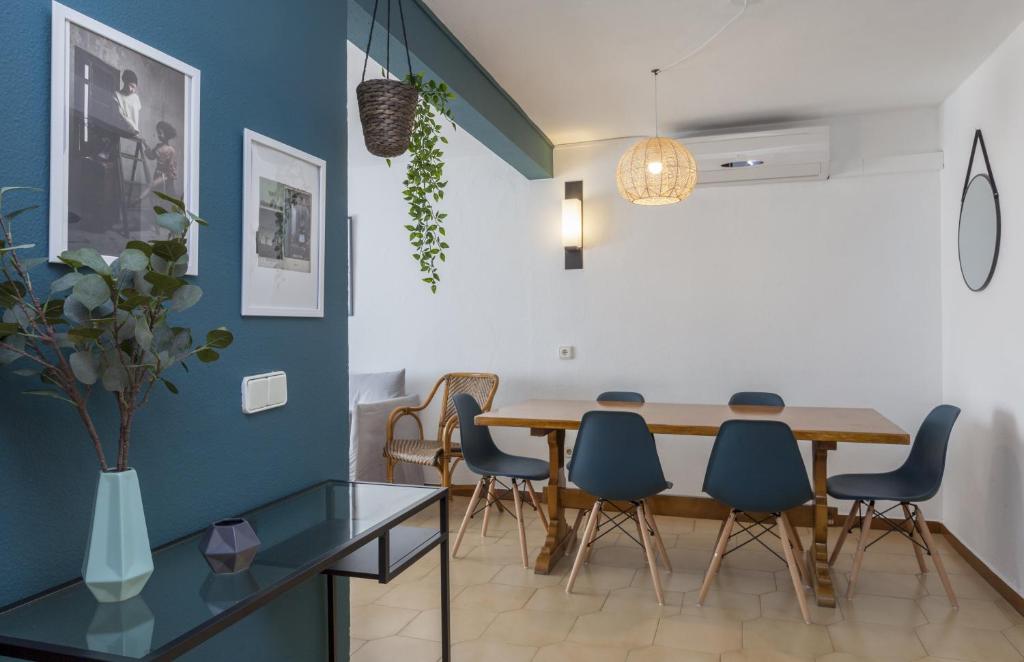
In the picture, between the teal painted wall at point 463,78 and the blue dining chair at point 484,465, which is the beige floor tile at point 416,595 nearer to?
the blue dining chair at point 484,465

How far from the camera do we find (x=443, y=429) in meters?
4.84

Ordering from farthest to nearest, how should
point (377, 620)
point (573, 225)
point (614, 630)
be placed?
point (573, 225)
point (377, 620)
point (614, 630)


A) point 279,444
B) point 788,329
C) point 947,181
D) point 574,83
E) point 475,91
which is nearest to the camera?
point 279,444

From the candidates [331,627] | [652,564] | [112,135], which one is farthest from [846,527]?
[112,135]

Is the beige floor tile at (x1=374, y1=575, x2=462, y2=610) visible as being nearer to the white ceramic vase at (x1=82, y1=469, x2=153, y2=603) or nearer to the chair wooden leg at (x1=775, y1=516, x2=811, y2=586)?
the chair wooden leg at (x1=775, y1=516, x2=811, y2=586)

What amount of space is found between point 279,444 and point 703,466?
3476 mm

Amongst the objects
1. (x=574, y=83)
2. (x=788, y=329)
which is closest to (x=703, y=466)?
(x=788, y=329)

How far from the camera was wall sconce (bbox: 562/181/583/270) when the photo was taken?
4.93 m

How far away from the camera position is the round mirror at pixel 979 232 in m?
3.43

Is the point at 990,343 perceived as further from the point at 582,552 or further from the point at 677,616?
the point at 582,552

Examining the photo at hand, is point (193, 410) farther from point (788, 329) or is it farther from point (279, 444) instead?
point (788, 329)

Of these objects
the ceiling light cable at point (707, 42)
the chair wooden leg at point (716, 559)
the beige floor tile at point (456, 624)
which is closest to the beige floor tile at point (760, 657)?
the chair wooden leg at point (716, 559)

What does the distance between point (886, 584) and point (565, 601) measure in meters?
1.64

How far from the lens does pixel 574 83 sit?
3.81 meters
